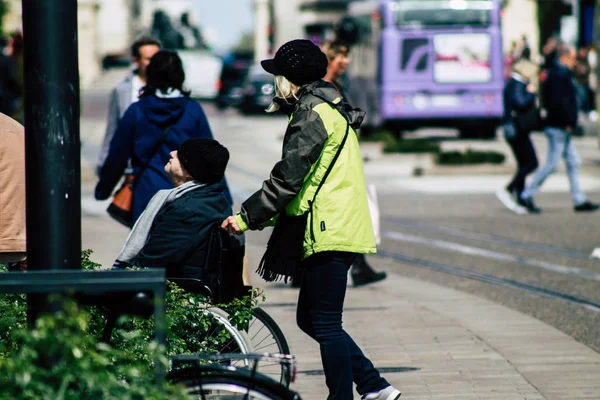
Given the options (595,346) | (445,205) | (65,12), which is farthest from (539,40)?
(65,12)

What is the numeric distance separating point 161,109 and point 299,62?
1.99m

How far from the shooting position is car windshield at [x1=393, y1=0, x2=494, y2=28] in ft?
87.8

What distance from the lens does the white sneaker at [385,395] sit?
5184 mm

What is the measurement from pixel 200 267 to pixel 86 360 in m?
2.09

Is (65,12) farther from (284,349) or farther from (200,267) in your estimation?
(284,349)

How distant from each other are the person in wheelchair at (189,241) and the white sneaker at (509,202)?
31.0ft

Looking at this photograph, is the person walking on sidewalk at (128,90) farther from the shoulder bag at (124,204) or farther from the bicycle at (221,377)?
the bicycle at (221,377)

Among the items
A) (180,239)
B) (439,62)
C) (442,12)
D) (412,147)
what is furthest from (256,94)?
(180,239)

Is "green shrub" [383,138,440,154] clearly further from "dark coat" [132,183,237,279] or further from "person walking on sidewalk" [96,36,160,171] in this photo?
"dark coat" [132,183,237,279]

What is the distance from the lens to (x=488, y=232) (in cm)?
1277

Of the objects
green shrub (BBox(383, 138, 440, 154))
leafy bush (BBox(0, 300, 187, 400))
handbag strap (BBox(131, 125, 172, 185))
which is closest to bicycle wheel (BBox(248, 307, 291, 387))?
handbag strap (BBox(131, 125, 172, 185))

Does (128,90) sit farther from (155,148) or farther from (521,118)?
(521,118)

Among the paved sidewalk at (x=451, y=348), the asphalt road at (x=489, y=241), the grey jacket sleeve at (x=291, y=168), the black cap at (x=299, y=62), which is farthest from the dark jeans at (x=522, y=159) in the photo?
the grey jacket sleeve at (x=291, y=168)

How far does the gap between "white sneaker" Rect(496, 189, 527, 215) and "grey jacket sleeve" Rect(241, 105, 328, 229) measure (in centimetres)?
972
